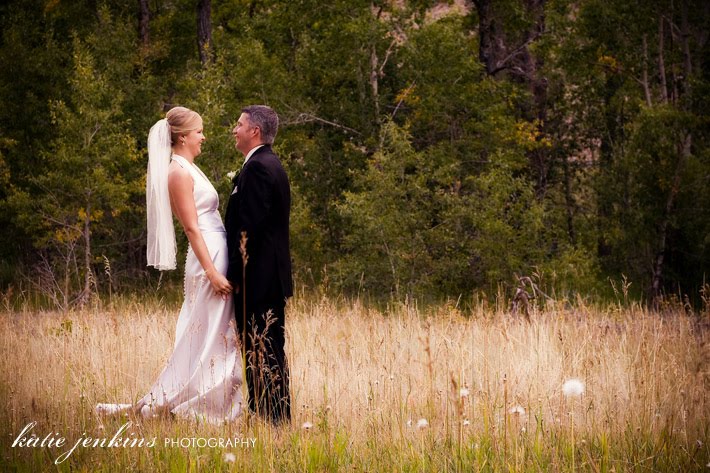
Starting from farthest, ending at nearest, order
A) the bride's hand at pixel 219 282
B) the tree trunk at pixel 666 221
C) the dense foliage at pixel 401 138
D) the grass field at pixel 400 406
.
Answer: the tree trunk at pixel 666 221, the dense foliage at pixel 401 138, the bride's hand at pixel 219 282, the grass field at pixel 400 406

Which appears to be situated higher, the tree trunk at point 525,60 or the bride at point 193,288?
the tree trunk at point 525,60

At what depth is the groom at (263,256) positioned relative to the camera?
502cm

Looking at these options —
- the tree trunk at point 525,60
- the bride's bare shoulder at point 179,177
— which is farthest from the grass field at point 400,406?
the tree trunk at point 525,60

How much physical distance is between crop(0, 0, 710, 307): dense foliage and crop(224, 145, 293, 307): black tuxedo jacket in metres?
7.42

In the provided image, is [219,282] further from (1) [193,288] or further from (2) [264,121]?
(2) [264,121]

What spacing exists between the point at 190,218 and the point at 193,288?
19.2 inches

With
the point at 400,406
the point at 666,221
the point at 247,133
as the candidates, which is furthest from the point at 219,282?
the point at 666,221

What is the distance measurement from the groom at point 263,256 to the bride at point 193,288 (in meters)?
0.16

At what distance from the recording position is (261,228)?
5.03m

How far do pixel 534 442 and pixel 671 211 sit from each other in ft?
37.8

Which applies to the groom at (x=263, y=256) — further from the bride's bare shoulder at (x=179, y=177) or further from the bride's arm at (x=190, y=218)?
the bride's bare shoulder at (x=179, y=177)

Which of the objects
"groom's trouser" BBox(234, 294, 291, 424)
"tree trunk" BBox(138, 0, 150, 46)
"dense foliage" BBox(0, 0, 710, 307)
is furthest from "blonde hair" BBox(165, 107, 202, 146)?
"tree trunk" BBox(138, 0, 150, 46)

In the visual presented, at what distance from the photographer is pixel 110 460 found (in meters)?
4.31

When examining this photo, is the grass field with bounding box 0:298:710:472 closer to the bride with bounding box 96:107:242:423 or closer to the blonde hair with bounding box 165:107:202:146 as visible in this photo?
the bride with bounding box 96:107:242:423
